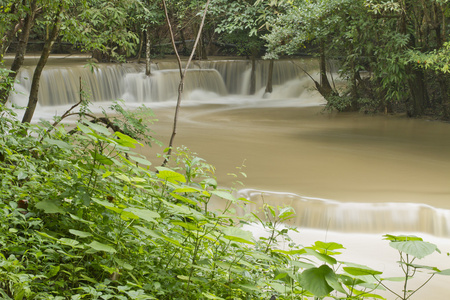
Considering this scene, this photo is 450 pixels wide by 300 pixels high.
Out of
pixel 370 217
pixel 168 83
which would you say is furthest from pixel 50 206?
pixel 168 83

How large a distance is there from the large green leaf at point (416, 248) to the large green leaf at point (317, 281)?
0.26m

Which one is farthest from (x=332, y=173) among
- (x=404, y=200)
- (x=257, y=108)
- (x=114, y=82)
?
(x=114, y=82)

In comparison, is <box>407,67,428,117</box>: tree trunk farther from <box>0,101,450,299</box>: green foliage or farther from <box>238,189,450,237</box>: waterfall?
<box>0,101,450,299</box>: green foliage

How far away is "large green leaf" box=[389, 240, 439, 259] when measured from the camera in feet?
5.80

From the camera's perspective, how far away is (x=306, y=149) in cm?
1019

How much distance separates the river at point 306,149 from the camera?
6488 mm

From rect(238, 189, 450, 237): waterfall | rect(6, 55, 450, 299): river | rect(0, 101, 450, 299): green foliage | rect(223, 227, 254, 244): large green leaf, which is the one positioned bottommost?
rect(238, 189, 450, 237): waterfall

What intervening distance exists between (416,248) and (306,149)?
8437mm

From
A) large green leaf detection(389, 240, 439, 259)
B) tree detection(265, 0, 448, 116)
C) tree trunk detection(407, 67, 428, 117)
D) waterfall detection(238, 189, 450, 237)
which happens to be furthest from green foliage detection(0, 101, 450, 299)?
tree trunk detection(407, 67, 428, 117)

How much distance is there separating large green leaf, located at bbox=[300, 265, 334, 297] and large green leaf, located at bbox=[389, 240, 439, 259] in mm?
260

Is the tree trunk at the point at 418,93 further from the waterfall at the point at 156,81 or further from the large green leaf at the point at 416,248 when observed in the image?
the large green leaf at the point at 416,248

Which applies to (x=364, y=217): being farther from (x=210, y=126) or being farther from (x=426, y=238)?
(x=210, y=126)

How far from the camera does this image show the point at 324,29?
1219 centimetres

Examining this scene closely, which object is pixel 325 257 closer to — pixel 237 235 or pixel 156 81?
pixel 237 235
